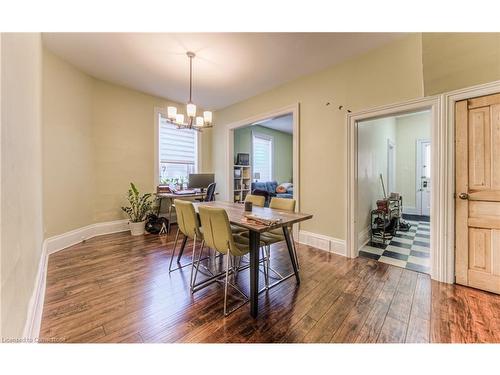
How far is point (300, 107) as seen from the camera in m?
3.35

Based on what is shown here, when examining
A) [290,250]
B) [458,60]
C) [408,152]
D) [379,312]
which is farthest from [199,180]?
[408,152]

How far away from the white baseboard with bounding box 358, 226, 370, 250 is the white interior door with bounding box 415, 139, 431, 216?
3129mm

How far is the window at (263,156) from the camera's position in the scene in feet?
21.6

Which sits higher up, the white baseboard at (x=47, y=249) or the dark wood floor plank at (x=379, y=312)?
the white baseboard at (x=47, y=249)

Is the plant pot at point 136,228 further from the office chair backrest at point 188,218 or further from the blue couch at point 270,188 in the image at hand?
the blue couch at point 270,188

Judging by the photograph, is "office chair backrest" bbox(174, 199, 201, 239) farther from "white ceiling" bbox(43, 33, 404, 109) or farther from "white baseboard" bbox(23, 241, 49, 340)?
"white ceiling" bbox(43, 33, 404, 109)

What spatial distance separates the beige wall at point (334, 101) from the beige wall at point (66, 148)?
10.7 ft

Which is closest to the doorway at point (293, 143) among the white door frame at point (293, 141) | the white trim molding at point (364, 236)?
the white door frame at point (293, 141)

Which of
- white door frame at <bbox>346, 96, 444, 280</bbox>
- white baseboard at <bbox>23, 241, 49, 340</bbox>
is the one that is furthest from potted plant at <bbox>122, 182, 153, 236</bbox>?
white door frame at <bbox>346, 96, 444, 280</bbox>

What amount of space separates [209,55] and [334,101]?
6.18 feet

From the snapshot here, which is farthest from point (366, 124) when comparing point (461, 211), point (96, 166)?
point (96, 166)

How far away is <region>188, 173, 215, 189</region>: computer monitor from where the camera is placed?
15.3ft
